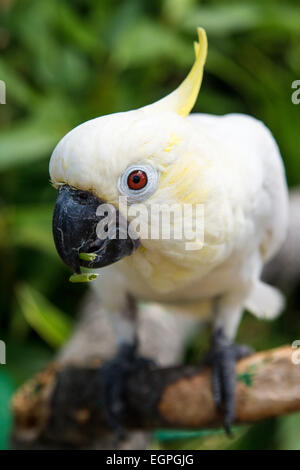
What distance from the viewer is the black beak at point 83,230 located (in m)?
0.92

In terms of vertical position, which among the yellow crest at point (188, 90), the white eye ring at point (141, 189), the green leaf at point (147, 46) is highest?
the green leaf at point (147, 46)

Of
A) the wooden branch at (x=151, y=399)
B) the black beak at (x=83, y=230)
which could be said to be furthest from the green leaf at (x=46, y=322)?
the black beak at (x=83, y=230)

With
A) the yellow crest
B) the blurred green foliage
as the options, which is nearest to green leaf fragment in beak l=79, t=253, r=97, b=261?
the yellow crest

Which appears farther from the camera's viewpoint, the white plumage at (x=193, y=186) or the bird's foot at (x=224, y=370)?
the bird's foot at (x=224, y=370)

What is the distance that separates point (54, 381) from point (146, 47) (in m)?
1.29

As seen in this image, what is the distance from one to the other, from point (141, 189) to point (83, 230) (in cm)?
11

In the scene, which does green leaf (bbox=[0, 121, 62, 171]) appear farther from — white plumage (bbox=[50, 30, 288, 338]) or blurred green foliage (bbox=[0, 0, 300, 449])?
white plumage (bbox=[50, 30, 288, 338])

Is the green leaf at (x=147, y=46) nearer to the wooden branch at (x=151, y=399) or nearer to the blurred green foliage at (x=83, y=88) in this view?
the blurred green foliage at (x=83, y=88)

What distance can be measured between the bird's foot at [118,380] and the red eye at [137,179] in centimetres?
62

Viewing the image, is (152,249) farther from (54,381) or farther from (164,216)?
(54,381)

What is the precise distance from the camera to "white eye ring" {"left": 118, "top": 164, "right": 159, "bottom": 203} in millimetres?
903

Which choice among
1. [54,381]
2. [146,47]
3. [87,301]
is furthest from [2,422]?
[146,47]

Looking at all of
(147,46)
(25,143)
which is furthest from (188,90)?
(147,46)

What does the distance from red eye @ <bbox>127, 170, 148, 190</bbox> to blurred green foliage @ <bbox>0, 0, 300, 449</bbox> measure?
1076mm
